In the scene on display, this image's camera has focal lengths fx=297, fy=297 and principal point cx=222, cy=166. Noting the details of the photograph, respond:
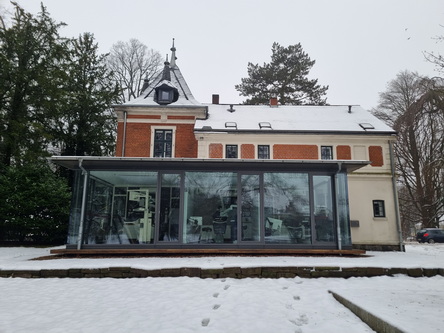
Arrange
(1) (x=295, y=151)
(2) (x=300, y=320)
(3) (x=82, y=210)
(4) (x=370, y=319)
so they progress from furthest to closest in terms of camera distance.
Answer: (1) (x=295, y=151)
(3) (x=82, y=210)
(2) (x=300, y=320)
(4) (x=370, y=319)

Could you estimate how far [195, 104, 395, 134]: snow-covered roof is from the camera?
15.2 meters

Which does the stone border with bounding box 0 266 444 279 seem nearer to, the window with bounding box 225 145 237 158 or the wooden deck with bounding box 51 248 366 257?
the wooden deck with bounding box 51 248 366 257

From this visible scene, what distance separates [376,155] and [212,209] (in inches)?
391

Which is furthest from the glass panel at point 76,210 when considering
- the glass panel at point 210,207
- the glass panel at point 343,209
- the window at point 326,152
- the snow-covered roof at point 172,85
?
the window at point 326,152

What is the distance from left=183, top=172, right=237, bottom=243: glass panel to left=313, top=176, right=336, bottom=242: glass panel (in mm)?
2415

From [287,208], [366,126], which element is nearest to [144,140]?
[287,208]

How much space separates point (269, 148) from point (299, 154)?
1.51 meters

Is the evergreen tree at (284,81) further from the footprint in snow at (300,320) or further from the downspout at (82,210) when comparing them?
the footprint in snow at (300,320)

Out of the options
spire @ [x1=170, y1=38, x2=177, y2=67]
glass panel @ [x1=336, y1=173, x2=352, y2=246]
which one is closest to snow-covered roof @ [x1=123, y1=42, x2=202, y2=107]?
spire @ [x1=170, y1=38, x2=177, y2=67]

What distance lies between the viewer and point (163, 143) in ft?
51.8

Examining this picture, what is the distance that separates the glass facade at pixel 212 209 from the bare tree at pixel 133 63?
679 inches

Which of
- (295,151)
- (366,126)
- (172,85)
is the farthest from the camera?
(172,85)

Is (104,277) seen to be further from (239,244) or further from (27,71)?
(27,71)

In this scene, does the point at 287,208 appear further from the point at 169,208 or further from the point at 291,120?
the point at 291,120
